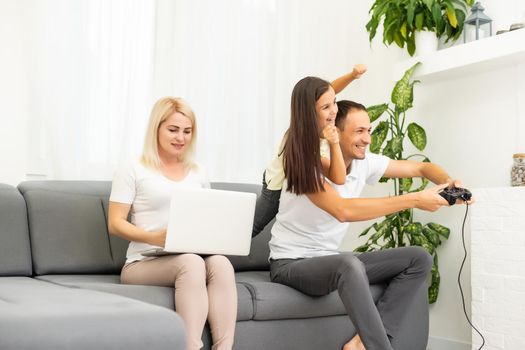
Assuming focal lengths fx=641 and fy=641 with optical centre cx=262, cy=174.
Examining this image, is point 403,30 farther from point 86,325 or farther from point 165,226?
point 86,325

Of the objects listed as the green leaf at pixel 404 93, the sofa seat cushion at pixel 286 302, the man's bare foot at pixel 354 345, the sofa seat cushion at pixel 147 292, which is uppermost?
the green leaf at pixel 404 93

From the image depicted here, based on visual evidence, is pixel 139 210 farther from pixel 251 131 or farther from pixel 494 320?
pixel 494 320

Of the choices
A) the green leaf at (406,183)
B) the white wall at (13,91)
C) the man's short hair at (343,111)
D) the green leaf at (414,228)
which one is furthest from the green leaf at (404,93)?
the white wall at (13,91)

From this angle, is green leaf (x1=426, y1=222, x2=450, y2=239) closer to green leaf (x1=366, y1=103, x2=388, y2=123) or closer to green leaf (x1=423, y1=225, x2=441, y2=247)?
green leaf (x1=423, y1=225, x2=441, y2=247)

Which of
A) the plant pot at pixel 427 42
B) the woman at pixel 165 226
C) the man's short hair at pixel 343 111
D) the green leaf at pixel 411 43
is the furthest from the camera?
the green leaf at pixel 411 43

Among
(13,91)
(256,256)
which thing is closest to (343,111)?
(256,256)

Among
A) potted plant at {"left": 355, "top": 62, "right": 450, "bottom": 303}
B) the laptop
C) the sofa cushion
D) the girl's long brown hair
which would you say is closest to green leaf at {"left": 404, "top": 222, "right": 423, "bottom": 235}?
potted plant at {"left": 355, "top": 62, "right": 450, "bottom": 303}

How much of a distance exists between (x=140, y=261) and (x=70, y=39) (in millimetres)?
1318

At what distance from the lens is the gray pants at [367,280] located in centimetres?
216

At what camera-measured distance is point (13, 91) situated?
2.94 metres

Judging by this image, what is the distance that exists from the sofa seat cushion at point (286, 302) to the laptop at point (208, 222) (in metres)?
0.16

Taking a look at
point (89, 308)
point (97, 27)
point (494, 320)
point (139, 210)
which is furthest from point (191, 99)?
Result: point (89, 308)

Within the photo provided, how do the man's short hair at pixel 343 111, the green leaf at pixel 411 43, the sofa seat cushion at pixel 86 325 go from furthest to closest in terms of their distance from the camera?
the green leaf at pixel 411 43 < the man's short hair at pixel 343 111 < the sofa seat cushion at pixel 86 325

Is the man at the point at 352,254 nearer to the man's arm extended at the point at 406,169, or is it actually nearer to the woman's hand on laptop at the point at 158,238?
the man's arm extended at the point at 406,169
